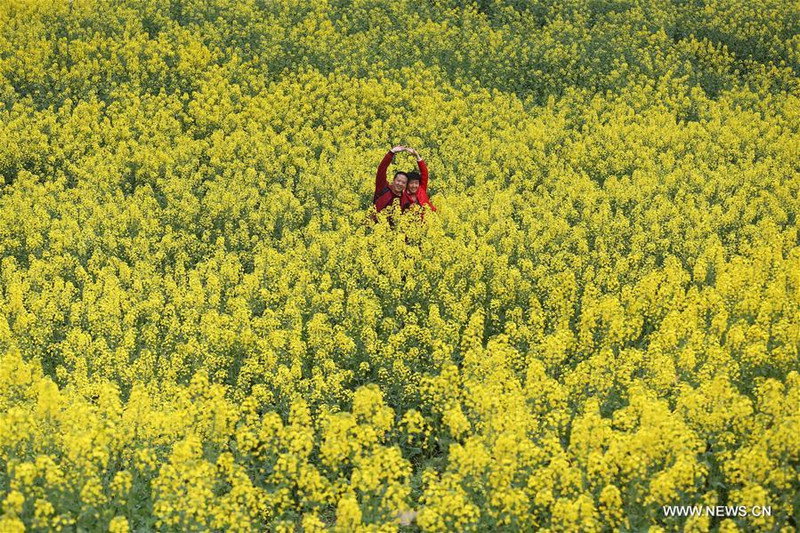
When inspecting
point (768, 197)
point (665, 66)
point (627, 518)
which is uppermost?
point (665, 66)

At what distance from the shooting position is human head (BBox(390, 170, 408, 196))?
16266mm

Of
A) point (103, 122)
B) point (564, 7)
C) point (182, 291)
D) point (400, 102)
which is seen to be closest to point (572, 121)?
point (400, 102)

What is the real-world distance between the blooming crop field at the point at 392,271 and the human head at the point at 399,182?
83cm

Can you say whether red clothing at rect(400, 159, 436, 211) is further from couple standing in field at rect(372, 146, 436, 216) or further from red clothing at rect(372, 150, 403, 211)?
red clothing at rect(372, 150, 403, 211)

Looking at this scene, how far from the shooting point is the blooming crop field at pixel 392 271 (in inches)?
325

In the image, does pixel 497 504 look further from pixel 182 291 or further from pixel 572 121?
pixel 572 121

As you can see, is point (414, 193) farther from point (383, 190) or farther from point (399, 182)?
point (383, 190)

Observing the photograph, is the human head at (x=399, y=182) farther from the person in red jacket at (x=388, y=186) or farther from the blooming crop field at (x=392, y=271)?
the blooming crop field at (x=392, y=271)

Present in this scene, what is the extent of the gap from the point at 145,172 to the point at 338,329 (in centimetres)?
1021

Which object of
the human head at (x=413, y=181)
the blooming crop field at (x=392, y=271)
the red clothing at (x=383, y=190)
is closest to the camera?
the blooming crop field at (x=392, y=271)

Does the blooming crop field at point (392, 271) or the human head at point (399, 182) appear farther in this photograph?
the human head at point (399, 182)

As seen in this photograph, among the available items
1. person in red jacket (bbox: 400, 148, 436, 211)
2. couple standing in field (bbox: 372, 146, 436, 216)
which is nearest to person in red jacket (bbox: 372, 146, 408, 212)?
couple standing in field (bbox: 372, 146, 436, 216)

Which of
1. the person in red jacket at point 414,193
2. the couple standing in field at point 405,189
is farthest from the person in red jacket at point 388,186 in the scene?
the person in red jacket at point 414,193

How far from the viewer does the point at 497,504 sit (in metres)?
7.95
